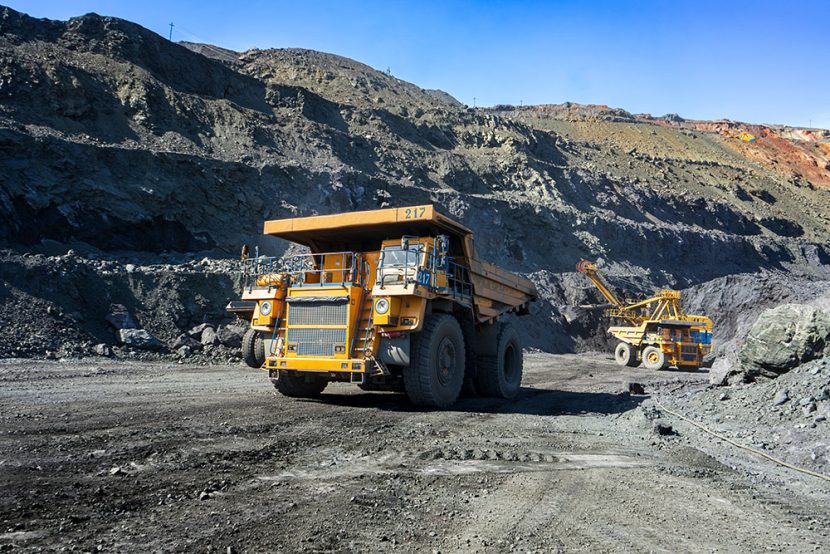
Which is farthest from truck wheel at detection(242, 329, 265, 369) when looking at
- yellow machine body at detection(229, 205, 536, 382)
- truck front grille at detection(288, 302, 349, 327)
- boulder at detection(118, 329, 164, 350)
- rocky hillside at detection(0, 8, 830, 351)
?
rocky hillside at detection(0, 8, 830, 351)

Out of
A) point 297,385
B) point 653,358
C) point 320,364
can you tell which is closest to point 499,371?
point 297,385

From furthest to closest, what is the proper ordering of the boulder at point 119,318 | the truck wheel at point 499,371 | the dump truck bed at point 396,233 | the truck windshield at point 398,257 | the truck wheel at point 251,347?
the boulder at point 119,318 → the truck wheel at point 251,347 → the truck wheel at point 499,371 → the dump truck bed at point 396,233 → the truck windshield at point 398,257

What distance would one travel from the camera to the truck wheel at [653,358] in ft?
89.9

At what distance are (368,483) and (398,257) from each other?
5.15m

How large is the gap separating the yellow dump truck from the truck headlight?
0.05 ft

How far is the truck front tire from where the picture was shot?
30.1ft

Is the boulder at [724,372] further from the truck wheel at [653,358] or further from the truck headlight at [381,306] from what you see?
the truck wheel at [653,358]

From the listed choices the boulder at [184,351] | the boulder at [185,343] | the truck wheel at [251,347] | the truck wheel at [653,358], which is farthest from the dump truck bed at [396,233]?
the truck wheel at [653,358]

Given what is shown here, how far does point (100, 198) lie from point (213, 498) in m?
21.9

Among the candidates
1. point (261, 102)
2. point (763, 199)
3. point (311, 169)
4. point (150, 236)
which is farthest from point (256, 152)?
point (763, 199)

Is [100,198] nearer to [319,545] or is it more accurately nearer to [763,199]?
[319,545]

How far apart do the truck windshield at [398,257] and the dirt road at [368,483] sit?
7.51 feet

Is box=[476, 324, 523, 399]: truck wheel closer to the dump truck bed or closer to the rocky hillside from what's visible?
the dump truck bed

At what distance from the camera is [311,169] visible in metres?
31.7
